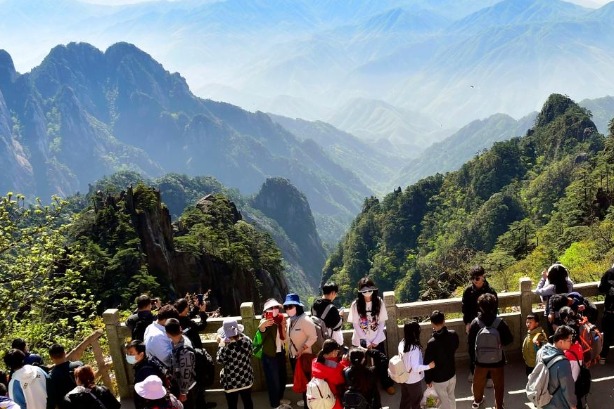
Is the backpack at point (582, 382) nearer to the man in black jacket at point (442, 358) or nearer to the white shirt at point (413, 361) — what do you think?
the man in black jacket at point (442, 358)

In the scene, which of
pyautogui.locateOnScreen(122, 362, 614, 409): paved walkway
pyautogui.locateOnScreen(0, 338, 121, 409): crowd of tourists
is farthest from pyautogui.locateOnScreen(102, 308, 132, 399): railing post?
pyautogui.locateOnScreen(0, 338, 121, 409): crowd of tourists

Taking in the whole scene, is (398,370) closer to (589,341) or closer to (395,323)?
(395,323)

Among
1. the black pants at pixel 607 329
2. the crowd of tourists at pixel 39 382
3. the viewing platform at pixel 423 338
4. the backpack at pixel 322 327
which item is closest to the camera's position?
the crowd of tourists at pixel 39 382

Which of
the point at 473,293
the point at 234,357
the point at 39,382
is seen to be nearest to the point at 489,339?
the point at 473,293

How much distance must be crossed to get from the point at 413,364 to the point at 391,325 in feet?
6.67

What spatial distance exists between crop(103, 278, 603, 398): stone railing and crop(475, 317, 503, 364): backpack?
1492 mm

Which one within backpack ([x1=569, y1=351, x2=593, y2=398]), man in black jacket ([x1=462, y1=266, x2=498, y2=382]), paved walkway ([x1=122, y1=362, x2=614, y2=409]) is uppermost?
man in black jacket ([x1=462, y1=266, x2=498, y2=382])

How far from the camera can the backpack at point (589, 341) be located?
23.9ft

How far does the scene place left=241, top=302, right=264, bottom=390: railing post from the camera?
354 inches

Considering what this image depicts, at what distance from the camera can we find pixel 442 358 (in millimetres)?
7352

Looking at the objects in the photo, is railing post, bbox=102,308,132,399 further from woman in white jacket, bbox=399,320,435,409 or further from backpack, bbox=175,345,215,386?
woman in white jacket, bbox=399,320,435,409

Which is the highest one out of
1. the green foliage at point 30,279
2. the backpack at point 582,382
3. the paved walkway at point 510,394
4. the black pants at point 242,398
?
the green foliage at point 30,279

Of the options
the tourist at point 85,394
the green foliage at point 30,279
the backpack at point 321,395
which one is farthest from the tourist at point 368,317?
the green foliage at point 30,279

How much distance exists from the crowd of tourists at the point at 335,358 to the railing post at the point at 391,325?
653 mm
